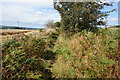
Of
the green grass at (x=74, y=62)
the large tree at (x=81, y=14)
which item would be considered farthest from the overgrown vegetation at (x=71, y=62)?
the large tree at (x=81, y=14)

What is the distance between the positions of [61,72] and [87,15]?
4.55 metres

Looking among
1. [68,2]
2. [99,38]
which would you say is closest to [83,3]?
[68,2]

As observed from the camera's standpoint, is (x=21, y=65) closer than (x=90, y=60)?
Yes

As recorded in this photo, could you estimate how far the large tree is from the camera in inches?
282

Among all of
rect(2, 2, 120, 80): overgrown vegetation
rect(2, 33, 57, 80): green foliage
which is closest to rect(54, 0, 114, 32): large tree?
rect(2, 2, 120, 80): overgrown vegetation

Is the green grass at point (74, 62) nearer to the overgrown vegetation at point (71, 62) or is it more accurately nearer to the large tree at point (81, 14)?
the overgrown vegetation at point (71, 62)

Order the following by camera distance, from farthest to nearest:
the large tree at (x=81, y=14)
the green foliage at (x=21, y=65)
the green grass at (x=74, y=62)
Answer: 1. the large tree at (x=81, y=14)
2. the green grass at (x=74, y=62)
3. the green foliage at (x=21, y=65)

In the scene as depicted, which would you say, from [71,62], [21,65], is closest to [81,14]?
[71,62]

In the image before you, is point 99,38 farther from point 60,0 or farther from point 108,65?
point 60,0

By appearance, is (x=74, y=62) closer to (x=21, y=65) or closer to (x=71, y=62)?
(x=71, y=62)

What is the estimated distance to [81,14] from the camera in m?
7.27

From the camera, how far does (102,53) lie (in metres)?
4.03

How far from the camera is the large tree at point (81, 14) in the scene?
717cm

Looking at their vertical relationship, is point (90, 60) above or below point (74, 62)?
above
